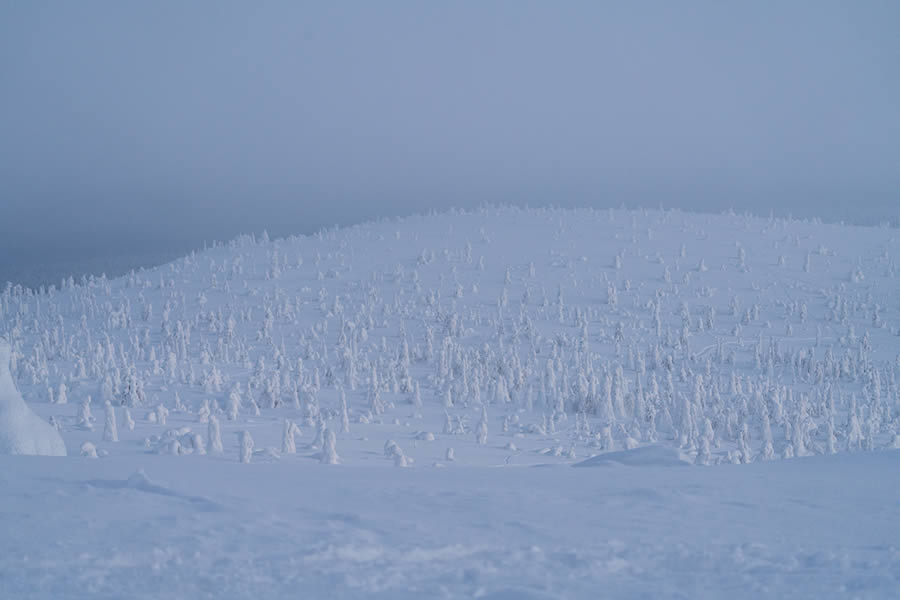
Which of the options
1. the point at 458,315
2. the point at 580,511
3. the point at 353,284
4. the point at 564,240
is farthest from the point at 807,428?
the point at 564,240

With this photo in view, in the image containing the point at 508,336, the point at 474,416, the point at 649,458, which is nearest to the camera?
the point at 649,458

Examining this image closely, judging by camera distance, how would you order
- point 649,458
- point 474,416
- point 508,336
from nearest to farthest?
point 649,458
point 474,416
point 508,336

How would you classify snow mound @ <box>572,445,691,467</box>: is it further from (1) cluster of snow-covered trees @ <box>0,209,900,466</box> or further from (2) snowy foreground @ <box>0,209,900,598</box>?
(1) cluster of snow-covered trees @ <box>0,209,900,466</box>

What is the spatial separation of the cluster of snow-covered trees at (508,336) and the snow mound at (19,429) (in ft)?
37.1

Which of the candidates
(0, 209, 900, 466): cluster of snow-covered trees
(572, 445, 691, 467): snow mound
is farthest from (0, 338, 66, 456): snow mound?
(572, 445, 691, 467): snow mound

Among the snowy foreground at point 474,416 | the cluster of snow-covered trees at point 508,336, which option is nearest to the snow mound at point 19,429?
the snowy foreground at point 474,416

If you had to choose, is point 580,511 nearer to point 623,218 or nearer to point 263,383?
point 263,383

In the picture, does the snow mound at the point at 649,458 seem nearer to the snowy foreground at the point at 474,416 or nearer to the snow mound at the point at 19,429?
the snowy foreground at the point at 474,416

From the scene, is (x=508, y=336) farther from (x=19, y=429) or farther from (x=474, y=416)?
(x=19, y=429)

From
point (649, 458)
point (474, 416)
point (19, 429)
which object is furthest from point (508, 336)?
point (19, 429)

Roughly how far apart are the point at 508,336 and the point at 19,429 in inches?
3227

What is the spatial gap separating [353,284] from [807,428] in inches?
3459

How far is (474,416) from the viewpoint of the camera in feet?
186

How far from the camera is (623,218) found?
544ft
